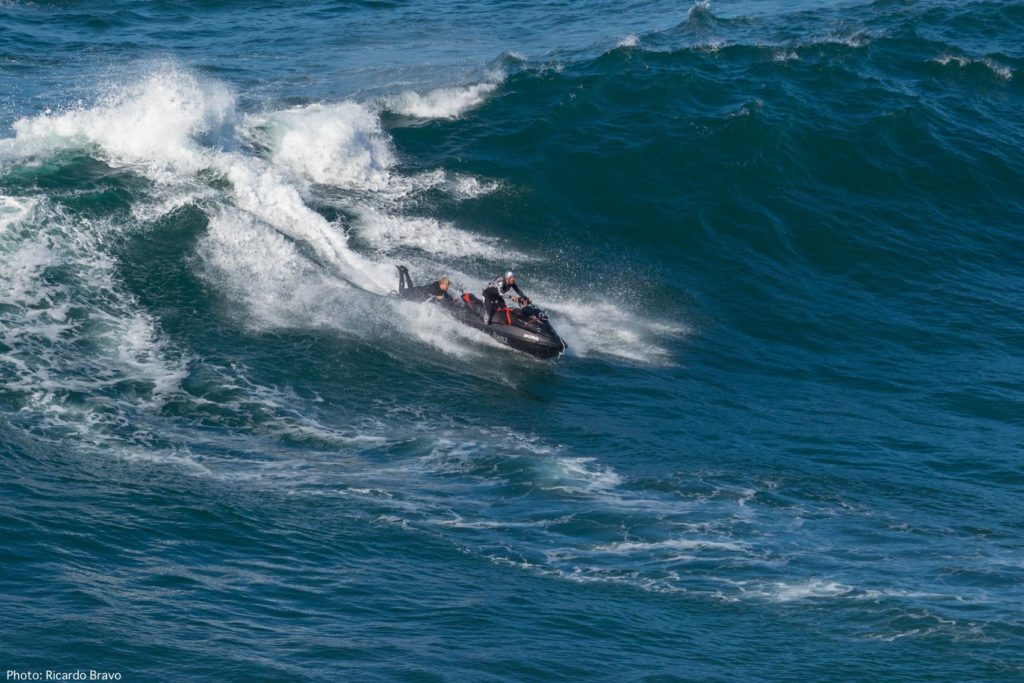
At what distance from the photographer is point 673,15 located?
65.6 m

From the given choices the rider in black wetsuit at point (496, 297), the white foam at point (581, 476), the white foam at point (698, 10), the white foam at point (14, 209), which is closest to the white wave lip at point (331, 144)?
the white foam at point (14, 209)

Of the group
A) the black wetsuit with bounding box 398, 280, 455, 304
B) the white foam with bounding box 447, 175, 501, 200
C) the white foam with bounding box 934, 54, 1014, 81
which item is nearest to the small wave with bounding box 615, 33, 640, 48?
the white foam with bounding box 934, 54, 1014, 81

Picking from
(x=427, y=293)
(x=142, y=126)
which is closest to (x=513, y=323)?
(x=427, y=293)

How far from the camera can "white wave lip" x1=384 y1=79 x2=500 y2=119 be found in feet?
174

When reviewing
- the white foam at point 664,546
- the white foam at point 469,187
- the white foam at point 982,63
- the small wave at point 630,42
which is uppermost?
the small wave at point 630,42

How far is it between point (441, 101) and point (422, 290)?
55.3ft

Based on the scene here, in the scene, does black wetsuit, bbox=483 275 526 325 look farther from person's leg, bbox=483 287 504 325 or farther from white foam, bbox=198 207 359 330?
white foam, bbox=198 207 359 330

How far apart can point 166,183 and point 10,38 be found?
23070 mm

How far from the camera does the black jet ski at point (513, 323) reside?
122ft

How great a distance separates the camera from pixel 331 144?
4947 centimetres

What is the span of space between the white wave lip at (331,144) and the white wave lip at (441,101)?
1706 millimetres

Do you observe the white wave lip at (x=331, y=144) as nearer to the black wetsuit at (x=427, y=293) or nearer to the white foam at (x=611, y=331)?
the black wetsuit at (x=427, y=293)

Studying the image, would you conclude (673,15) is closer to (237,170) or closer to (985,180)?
(985,180)

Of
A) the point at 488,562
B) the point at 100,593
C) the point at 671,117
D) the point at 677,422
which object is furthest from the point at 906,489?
the point at 671,117
